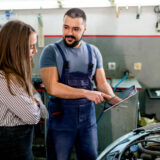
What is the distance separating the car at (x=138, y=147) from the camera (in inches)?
45.7

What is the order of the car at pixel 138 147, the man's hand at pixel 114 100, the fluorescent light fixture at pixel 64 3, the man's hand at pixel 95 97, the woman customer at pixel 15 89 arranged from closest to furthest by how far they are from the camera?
the car at pixel 138 147 → the woman customer at pixel 15 89 → the man's hand at pixel 95 97 → the man's hand at pixel 114 100 → the fluorescent light fixture at pixel 64 3

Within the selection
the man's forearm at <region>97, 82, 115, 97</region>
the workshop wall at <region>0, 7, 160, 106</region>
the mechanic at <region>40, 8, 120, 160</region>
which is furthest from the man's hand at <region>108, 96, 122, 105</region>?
the workshop wall at <region>0, 7, 160, 106</region>

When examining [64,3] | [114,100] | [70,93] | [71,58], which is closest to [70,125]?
[70,93]

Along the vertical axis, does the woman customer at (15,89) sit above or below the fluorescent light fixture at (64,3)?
below

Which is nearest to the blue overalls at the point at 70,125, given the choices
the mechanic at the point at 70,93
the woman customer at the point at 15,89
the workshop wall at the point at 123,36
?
the mechanic at the point at 70,93

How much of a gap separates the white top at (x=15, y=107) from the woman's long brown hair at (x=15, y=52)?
0.03 meters

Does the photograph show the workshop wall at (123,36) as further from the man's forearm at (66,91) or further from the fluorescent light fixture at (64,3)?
the man's forearm at (66,91)

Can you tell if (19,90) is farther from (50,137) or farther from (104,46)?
(104,46)

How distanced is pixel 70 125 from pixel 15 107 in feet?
1.97

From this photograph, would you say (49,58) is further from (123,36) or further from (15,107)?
(123,36)

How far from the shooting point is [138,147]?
1.23m

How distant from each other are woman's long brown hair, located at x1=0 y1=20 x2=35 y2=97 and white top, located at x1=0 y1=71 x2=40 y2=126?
27mm

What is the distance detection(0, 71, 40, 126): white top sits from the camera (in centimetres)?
125

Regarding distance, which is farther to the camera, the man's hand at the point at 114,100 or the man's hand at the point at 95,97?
the man's hand at the point at 114,100
